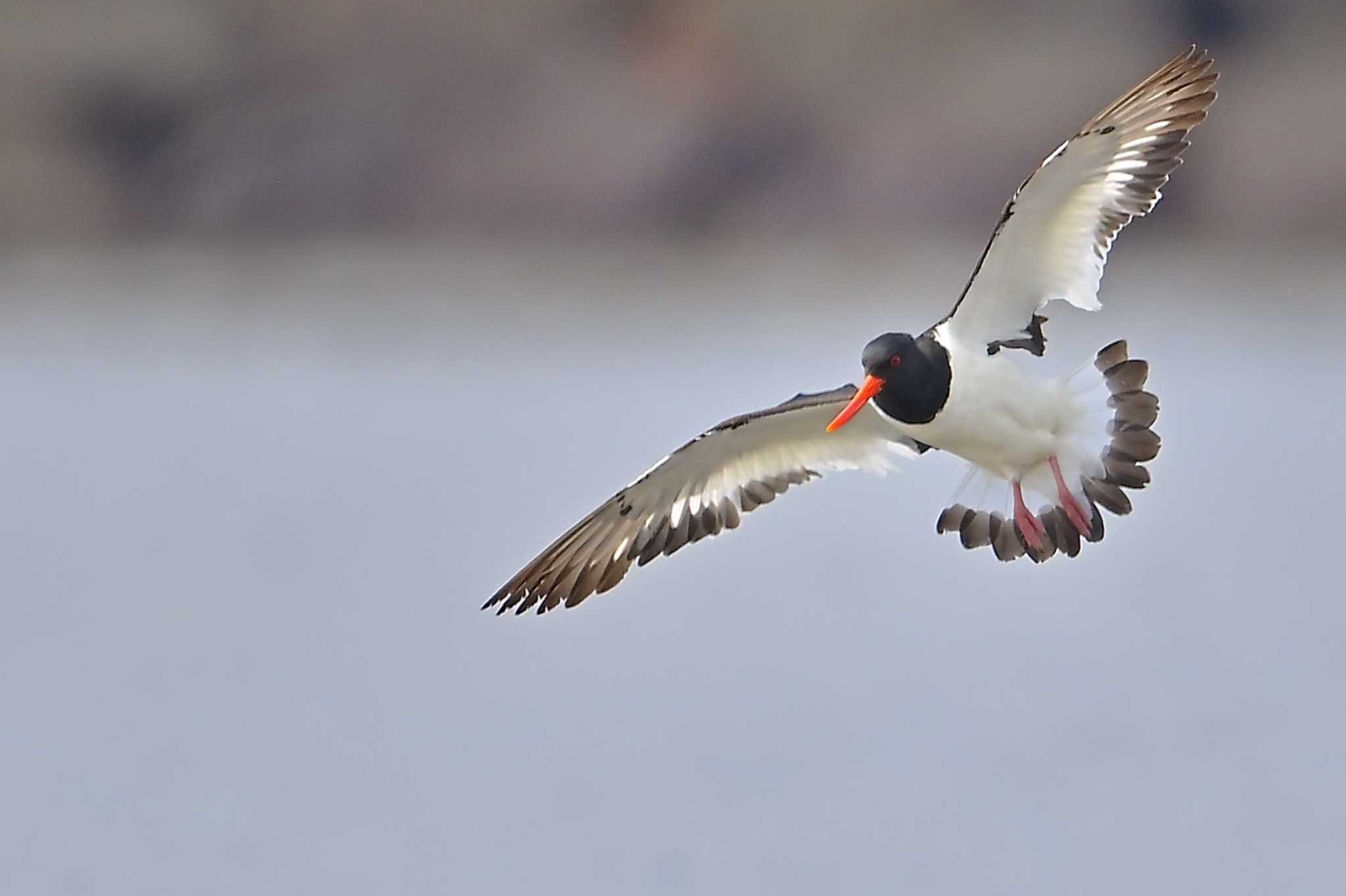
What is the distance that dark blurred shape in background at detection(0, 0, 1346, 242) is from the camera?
11961mm

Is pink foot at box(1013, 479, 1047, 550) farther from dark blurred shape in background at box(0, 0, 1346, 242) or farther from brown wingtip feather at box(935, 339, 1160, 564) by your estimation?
dark blurred shape in background at box(0, 0, 1346, 242)

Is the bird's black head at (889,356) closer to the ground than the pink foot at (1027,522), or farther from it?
farther from it

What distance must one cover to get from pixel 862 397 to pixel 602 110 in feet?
A: 24.8

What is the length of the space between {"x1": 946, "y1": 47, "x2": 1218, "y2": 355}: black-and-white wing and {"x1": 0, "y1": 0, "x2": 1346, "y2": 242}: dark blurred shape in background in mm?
6605

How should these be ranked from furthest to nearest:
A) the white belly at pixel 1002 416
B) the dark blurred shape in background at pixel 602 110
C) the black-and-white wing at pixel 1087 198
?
1. the dark blurred shape in background at pixel 602 110
2. the white belly at pixel 1002 416
3. the black-and-white wing at pixel 1087 198

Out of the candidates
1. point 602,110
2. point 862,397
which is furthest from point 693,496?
point 602,110

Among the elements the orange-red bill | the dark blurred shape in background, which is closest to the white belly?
the orange-red bill

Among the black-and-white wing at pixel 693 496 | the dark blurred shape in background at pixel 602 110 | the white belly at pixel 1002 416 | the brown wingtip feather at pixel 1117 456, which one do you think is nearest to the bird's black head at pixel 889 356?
the white belly at pixel 1002 416

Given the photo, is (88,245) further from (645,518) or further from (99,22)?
(645,518)

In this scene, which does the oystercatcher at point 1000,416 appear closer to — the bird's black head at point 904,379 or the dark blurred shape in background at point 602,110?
the bird's black head at point 904,379

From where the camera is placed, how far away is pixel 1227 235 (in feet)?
39.6

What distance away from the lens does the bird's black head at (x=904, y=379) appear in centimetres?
499

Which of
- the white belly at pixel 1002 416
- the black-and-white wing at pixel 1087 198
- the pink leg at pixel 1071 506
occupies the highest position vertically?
the black-and-white wing at pixel 1087 198

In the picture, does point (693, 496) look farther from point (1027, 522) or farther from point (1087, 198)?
point (1087, 198)
